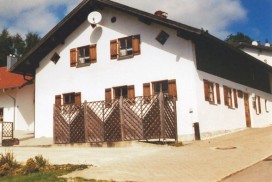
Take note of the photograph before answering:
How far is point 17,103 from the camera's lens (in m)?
27.9

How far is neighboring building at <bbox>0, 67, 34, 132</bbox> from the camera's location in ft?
89.7

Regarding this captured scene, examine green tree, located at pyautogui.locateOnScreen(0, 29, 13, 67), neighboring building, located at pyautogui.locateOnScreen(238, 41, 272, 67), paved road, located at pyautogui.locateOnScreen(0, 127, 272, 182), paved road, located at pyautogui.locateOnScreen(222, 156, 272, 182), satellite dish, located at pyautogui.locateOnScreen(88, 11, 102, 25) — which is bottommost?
paved road, located at pyautogui.locateOnScreen(222, 156, 272, 182)

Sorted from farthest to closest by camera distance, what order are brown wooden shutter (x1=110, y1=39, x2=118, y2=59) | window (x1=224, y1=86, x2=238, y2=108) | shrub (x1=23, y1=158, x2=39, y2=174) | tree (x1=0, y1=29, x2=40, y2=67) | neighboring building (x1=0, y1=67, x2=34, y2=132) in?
tree (x1=0, y1=29, x2=40, y2=67)
neighboring building (x1=0, y1=67, x2=34, y2=132)
window (x1=224, y1=86, x2=238, y2=108)
brown wooden shutter (x1=110, y1=39, x2=118, y2=59)
shrub (x1=23, y1=158, x2=39, y2=174)

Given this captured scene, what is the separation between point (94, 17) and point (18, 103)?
32.5 feet

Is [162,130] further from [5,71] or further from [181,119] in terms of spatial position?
[5,71]

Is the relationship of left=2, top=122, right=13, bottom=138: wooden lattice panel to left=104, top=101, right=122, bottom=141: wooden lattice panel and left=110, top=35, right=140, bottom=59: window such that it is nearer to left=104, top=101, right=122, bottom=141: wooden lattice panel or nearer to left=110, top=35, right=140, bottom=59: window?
left=110, top=35, right=140, bottom=59: window

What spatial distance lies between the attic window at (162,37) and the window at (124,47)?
120 centimetres

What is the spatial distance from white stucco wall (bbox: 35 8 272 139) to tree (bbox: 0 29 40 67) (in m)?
31.5

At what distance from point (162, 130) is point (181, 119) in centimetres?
281

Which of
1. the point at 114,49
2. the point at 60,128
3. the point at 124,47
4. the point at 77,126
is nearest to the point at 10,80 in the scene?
the point at 114,49

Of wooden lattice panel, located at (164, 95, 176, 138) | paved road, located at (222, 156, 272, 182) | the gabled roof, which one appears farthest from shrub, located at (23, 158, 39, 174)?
the gabled roof

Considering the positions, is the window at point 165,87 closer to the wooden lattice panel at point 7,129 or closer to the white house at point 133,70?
the white house at point 133,70

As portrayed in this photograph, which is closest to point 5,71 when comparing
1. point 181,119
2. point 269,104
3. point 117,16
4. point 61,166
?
point 117,16

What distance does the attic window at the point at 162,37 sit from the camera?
19.9 m
